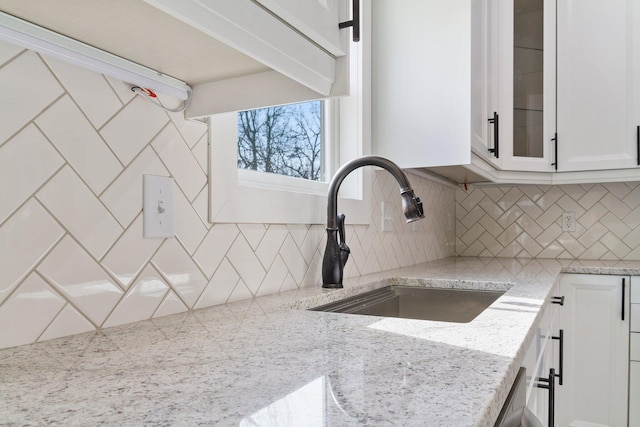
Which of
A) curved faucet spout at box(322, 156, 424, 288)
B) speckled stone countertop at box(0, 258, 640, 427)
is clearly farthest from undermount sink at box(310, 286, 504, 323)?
speckled stone countertop at box(0, 258, 640, 427)

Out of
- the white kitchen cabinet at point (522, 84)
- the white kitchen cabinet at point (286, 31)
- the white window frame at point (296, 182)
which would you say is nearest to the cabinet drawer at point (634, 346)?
the white kitchen cabinet at point (522, 84)

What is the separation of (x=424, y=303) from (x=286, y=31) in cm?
106

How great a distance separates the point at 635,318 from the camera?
6.52 feet

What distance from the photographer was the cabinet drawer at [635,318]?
1.98 meters

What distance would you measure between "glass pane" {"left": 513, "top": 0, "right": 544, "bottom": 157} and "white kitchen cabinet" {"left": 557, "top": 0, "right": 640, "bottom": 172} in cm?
10

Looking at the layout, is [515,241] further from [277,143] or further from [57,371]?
[57,371]

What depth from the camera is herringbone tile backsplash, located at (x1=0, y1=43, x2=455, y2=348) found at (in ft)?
2.20

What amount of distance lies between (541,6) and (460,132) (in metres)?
1.24

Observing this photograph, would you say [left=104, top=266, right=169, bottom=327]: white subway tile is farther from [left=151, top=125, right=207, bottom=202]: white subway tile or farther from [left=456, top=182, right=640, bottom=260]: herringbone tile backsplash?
[left=456, top=182, right=640, bottom=260]: herringbone tile backsplash

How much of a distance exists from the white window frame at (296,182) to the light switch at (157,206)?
12 centimetres

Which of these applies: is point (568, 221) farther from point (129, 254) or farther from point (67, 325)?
point (67, 325)

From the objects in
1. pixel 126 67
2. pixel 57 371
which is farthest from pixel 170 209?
pixel 57 371

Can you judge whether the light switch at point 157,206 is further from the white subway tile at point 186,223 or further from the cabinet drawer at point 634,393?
the cabinet drawer at point 634,393

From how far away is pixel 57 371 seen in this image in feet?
1.85
